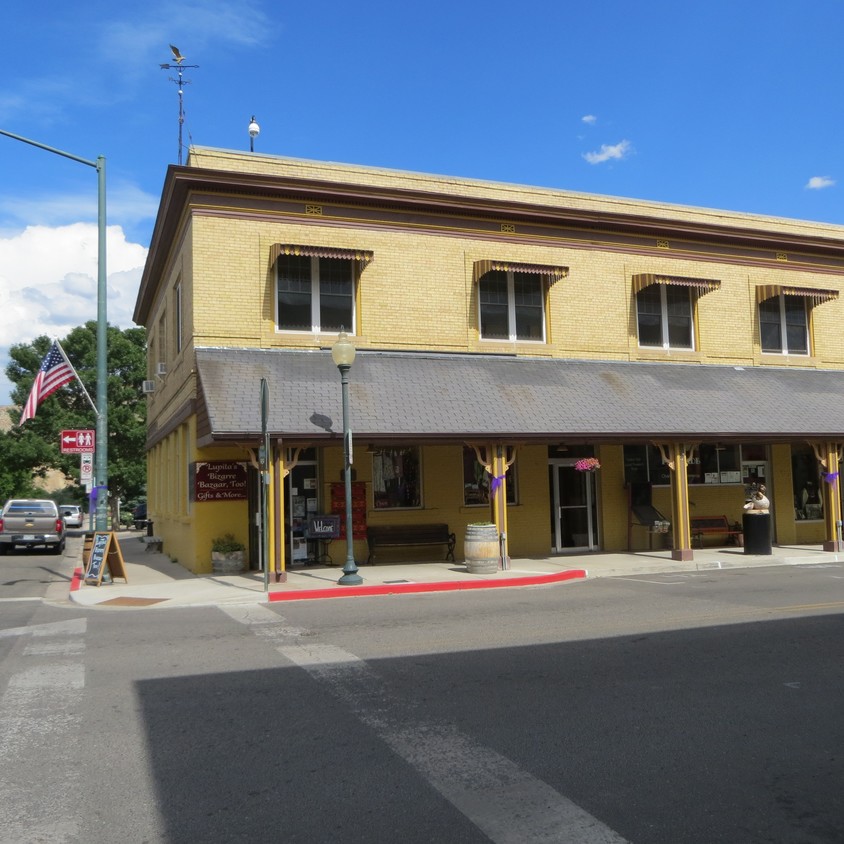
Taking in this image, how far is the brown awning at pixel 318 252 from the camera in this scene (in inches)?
699

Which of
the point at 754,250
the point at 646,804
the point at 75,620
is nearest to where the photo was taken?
the point at 646,804

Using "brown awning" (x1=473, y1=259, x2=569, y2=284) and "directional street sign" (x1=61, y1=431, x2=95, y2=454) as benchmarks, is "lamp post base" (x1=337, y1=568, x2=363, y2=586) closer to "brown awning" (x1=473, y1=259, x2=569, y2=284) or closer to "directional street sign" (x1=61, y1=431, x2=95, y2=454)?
"brown awning" (x1=473, y1=259, x2=569, y2=284)

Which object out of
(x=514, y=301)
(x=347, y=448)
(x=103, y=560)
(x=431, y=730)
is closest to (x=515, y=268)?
(x=514, y=301)

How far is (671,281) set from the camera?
68.1 ft

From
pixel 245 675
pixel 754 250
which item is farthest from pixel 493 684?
pixel 754 250

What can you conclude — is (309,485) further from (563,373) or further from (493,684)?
(493,684)

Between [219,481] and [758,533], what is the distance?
1171cm

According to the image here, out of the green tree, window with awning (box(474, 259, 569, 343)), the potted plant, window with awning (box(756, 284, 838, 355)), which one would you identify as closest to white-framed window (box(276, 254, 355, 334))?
window with awning (box(474, 259, 569, 343))

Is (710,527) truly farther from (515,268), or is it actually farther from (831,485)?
(515,268)

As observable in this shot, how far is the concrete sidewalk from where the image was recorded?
14000mm

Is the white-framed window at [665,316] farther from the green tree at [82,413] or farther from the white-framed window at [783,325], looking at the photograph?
the green tree at [82,413]

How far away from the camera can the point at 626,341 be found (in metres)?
21.1

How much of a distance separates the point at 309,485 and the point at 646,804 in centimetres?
1420

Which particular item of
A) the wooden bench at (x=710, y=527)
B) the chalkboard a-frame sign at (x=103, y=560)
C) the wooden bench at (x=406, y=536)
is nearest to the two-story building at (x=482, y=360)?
the wooden bench at (x=406, y=536)
